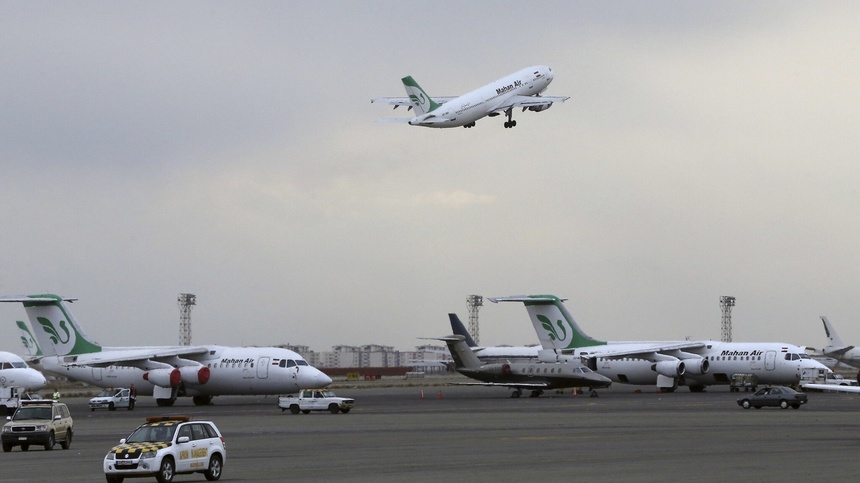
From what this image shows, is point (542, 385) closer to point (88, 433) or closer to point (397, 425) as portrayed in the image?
point (397, 425)

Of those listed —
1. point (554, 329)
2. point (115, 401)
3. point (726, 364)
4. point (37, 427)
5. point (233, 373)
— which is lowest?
point (115, 401)

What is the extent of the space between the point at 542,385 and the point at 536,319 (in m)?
11.3

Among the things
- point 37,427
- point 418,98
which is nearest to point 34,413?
point 37,427

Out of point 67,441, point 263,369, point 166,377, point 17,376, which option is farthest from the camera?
point 166,377

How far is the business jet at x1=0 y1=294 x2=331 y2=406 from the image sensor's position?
2803 inches

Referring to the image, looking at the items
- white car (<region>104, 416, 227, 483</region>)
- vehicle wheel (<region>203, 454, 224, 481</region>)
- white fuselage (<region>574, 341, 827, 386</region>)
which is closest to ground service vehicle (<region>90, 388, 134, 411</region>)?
white fuselage (<region>574, 341, 827, 386</region>)

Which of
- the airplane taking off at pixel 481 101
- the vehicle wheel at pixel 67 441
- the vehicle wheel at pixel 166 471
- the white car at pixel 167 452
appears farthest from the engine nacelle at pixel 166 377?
the vehicle wheel at pixel 166 471

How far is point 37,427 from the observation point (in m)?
39.4

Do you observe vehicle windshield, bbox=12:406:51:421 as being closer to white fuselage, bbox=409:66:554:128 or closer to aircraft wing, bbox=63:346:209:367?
white fuselage, bbox=409:66:554:128

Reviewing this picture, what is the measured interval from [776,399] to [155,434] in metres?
42.2

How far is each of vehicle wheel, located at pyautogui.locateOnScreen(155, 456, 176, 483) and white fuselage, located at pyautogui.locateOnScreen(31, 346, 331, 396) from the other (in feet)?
137

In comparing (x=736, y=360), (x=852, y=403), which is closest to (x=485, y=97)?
(x=852, y=403)

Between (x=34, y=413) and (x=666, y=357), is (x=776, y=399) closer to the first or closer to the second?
(x=666, y=357)

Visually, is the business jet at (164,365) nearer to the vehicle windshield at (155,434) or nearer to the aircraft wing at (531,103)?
the aircraft wing at (531,103)
